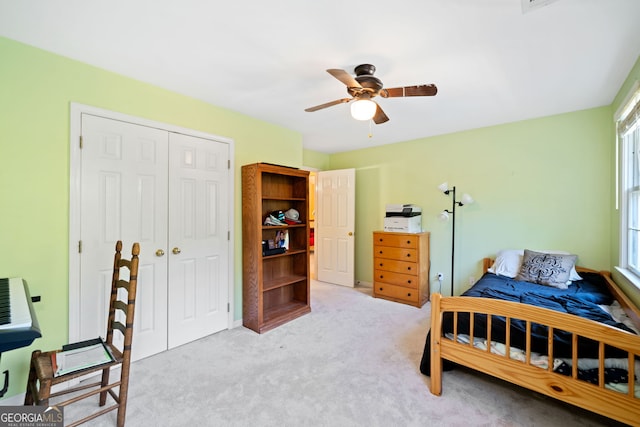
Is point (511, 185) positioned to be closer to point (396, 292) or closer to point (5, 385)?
point (396, 292)

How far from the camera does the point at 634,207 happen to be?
2385 mm

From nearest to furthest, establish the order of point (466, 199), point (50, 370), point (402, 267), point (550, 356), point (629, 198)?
point (50, 370) < point (550, 356) < point (629, 198) < point (466, 199) < point (402, 267)

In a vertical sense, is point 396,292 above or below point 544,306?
below

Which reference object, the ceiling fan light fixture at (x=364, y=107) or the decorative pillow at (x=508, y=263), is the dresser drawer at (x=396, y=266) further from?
the ceiling fan light fixture at (x=364, y=107)

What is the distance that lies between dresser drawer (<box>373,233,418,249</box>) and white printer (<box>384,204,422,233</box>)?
0.30 ft

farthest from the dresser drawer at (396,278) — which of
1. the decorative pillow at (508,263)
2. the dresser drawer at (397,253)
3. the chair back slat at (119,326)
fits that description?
the chair back slat at (119,326)

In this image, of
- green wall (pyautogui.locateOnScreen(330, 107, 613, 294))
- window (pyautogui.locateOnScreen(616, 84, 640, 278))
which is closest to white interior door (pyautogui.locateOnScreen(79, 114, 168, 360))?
green wall (pyautogui.locateOnScreen(330, 107, 613, 294))

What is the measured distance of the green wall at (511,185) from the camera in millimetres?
2914

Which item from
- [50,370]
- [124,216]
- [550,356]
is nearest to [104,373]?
[50,370]

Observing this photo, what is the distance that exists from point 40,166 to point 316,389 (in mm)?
2440

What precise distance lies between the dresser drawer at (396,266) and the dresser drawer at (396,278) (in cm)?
5

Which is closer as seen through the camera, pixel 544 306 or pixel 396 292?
pixel 544 306

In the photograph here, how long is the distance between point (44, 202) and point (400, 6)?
2.56 metres

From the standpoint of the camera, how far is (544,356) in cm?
166
